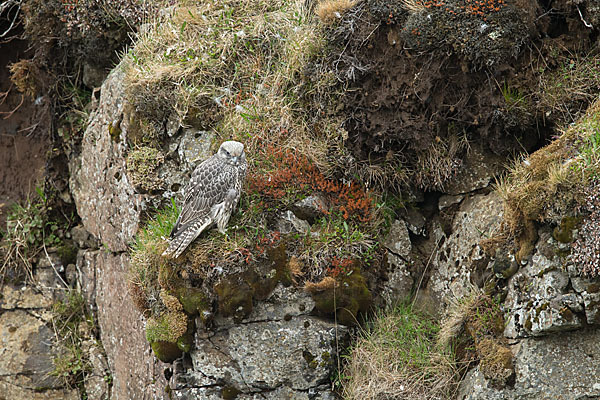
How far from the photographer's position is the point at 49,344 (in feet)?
28.0

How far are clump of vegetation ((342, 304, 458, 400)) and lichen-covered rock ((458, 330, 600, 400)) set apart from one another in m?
0.59

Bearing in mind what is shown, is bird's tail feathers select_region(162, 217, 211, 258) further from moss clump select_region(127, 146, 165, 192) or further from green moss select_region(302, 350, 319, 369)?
green moss select_region(302, 350, 319, 369)

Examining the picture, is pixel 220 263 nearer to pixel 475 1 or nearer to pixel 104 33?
pixel 475 1

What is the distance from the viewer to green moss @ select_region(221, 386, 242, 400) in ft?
19.6

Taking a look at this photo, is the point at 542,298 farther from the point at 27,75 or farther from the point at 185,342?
the point at 27,75

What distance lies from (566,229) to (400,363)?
2.01 m

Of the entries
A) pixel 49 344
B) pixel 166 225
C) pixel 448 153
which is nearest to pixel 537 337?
pixel 448 153

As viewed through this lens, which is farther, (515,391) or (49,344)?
(49,344)

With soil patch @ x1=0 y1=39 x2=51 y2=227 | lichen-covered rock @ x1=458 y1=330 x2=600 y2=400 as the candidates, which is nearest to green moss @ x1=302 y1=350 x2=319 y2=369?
lichen-covered rock @ x1=458 y1=330 x2=600 y2=400

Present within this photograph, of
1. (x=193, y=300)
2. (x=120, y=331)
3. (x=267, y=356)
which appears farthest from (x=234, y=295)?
(x=120, y=331)

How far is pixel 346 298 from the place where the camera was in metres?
6.12

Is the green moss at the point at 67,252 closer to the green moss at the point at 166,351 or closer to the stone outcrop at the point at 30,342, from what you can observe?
the stone outcrop at the point at 30,342

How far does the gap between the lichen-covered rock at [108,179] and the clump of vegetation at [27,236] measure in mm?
729

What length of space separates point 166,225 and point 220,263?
2.90 ft
